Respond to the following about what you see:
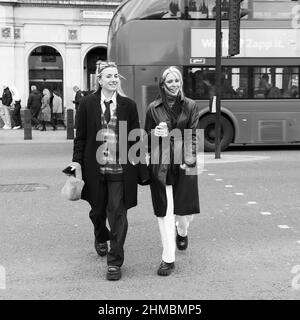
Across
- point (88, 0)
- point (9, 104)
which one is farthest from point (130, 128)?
point (88, 0)

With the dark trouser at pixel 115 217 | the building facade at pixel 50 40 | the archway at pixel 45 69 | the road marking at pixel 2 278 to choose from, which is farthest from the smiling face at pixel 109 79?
the archway at pixel 45 69

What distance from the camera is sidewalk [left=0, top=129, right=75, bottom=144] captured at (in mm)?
17844

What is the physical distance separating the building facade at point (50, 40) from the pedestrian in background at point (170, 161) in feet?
73.1

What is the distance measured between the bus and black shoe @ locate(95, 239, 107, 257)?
879cm

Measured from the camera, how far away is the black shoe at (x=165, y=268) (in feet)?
15.8

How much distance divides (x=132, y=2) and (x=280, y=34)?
12.4ft

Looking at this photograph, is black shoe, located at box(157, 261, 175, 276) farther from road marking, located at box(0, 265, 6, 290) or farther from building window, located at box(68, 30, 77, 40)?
building window, located at box(68, 30, 77, 40)

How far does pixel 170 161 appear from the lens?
493 centimetres

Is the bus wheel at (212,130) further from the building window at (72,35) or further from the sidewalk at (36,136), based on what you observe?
the building window at (72,35)

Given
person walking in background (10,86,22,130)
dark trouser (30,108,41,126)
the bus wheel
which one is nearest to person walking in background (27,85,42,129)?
dark trouser (30,108,41,126)

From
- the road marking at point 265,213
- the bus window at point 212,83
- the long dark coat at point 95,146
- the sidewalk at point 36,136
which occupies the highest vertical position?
the bus window at point 212,83

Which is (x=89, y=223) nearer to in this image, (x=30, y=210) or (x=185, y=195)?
(x=30, y=210)

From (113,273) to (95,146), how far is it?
108cm

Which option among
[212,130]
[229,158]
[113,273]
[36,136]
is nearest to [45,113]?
[36,136]
